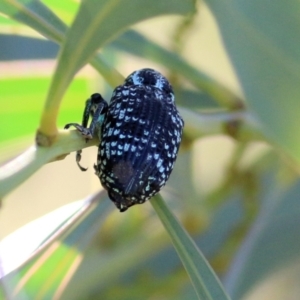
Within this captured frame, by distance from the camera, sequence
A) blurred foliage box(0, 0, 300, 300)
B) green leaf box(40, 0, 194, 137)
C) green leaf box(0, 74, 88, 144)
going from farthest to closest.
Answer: green leaf box(0, 74, 88, 144), blurred foliage box(0, 0, 300, 300), green leaf box(40, 0, 194, 137)

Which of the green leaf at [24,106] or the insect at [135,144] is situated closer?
the insect at [135,144]

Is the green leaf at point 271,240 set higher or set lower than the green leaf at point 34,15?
lower

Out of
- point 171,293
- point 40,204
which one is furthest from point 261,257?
point 40,204

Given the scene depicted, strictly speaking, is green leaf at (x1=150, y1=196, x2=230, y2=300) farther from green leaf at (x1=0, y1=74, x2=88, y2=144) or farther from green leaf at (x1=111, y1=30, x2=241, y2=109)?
green leaf at (x1=0, y1=74, x2=88, y2=144)

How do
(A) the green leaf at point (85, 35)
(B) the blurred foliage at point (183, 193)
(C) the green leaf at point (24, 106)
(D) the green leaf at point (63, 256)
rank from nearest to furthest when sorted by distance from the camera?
(A) the green leaf at point (85, 35) < (B) the blurred foliage at point (183, 193) < (D) the green leaf at point (63, 256) < (C) the green leaf at point (24, 106)

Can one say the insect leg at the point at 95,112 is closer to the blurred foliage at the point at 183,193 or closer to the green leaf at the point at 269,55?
the blurred foliage at the point at 183,193

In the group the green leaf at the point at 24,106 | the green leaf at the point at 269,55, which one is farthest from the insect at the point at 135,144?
the green leaf at the point at 24,106

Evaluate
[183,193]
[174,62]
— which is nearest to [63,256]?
[183,193]

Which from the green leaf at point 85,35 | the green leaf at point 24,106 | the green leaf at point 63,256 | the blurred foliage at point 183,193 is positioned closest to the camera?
the green leaf at point 85,35

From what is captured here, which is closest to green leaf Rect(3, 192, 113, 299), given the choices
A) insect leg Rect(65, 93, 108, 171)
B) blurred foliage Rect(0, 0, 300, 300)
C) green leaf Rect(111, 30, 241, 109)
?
blurred foliage Rect(0, 0, 300, 300)

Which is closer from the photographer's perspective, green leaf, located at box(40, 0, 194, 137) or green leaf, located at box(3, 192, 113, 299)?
green leaf, located at box(40, 0, 194, 137)
